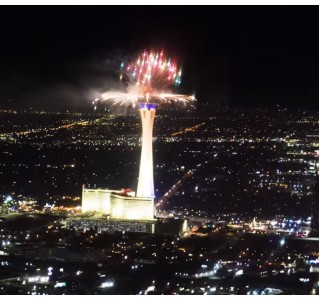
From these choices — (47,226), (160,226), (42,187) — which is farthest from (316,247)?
(42,187)

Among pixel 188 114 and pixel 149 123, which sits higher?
pixel 188 114

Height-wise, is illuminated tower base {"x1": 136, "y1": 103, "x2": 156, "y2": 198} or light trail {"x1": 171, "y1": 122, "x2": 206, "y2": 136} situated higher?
light trail {"x1": 171, "y1": 122, "x2": 206, "y2": 136}

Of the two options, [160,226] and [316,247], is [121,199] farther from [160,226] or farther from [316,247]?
[316,247]

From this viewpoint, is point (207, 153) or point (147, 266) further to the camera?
point (207, 153)

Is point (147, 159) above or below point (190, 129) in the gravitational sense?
below

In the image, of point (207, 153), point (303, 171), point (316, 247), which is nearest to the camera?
point (316, 247)

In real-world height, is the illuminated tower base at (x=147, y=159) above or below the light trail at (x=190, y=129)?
below

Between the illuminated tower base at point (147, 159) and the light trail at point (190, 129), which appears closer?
the illuminated tower base at point (147, 159)

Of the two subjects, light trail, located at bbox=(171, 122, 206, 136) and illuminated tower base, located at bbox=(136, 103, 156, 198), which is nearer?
illuminated tower base, located at bbox=(136, 103, 156, 198)

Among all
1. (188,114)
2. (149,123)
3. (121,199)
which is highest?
(188,114)

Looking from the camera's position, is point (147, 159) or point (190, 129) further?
point (190, 129)
